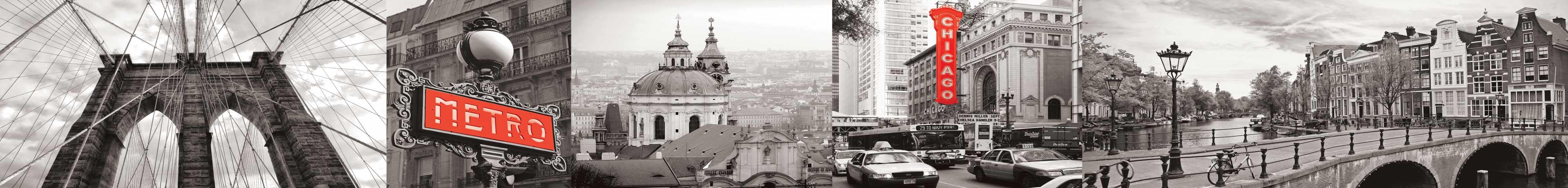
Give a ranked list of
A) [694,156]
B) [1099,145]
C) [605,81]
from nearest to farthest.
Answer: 1. [1099,145]
2. [605,81]
3. [694,156]

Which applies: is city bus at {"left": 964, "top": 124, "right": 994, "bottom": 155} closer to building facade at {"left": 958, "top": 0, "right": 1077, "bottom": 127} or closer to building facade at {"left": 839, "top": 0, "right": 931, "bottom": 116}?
building facade at {"left": 958, "top": 0, "right": 1077, "bottom": 127}

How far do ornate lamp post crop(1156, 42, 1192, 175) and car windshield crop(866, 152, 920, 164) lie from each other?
123 inches

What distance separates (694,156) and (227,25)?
3.41 metres

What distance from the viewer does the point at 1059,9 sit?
304 inches

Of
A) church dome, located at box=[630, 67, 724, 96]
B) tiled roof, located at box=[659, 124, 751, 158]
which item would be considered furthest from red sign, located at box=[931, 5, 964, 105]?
church dome, located at box=[630, 67, 724, 96]

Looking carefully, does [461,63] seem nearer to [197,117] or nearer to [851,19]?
[197,117]

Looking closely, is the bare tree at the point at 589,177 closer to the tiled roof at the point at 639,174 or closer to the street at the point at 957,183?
the tiled roof at the point at 639,174

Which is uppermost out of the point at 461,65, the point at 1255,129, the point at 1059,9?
the point at 1059,9

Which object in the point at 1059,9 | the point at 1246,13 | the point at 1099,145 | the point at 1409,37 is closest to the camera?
the point at 1409,37

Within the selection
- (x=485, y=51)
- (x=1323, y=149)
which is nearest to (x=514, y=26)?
(x=485, y=51)

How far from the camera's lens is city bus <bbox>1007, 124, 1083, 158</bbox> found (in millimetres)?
6780

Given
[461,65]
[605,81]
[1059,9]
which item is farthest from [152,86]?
[1059,9]

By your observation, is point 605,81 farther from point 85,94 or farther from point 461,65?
point 85,94

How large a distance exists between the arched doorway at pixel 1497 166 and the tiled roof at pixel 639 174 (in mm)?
4231
